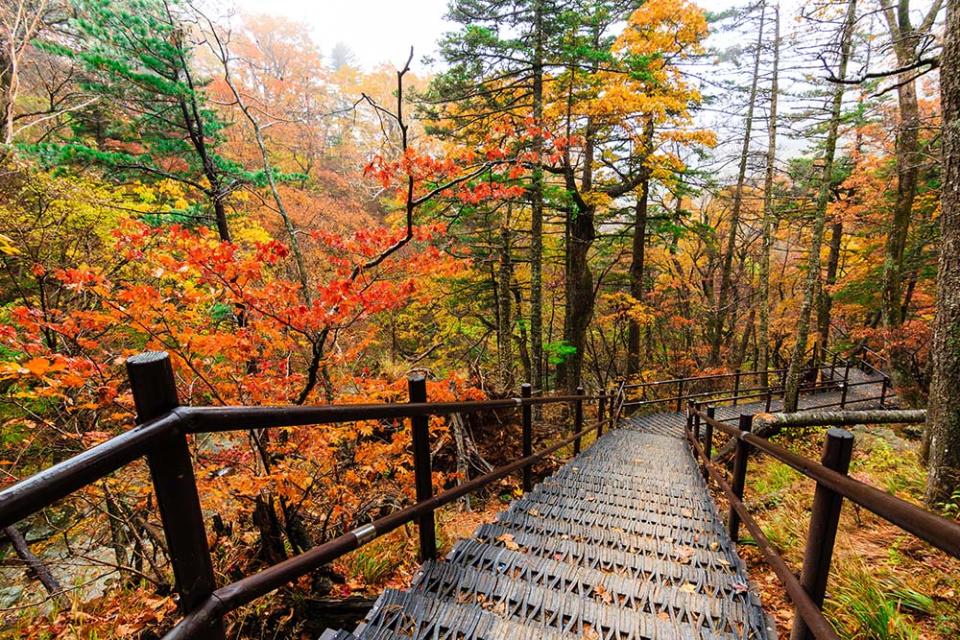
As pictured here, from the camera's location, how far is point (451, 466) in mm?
7340

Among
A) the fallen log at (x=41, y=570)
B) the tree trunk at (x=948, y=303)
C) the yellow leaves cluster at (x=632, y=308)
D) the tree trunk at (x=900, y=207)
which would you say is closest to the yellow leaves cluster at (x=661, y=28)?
the tree trunk at (x=900, y=207)

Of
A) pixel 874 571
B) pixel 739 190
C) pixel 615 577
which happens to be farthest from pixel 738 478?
pixel 739 190

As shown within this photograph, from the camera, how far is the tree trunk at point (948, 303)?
3.53m

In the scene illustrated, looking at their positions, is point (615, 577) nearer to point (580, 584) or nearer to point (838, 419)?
point (580, 584)

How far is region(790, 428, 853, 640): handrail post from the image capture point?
1.41 m

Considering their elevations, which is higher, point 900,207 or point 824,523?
point 900,207

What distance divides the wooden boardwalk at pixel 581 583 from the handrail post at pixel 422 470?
0.35 ft

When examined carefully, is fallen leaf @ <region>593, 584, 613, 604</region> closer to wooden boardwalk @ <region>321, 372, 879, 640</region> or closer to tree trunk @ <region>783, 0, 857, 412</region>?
wooden boardwalk @ <region>321, 372, 879, 640</region>

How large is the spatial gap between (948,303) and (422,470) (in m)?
5.14

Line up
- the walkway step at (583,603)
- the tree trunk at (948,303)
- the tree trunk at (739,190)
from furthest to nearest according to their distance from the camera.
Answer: the tree trunk at (739,190), the tree trunk at (948,303), the walkway step at (583,603)

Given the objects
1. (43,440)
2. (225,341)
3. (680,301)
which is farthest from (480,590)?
(680,301)

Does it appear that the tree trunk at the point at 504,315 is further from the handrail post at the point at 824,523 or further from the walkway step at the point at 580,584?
the handrail post at the point at 824,523

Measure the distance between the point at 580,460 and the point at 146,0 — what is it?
9661 millimetres

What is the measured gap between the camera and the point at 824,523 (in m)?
1.45
